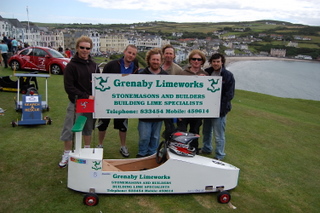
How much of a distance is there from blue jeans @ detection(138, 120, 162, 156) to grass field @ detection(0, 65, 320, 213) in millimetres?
652

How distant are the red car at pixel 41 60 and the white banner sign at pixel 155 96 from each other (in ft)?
42.3

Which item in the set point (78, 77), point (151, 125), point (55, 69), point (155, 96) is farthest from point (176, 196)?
point (55, 69)

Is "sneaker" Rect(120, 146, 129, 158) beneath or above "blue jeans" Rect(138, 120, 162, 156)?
beneath

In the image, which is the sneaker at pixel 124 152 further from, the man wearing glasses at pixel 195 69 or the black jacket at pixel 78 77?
the black jacket at pixel 78 77

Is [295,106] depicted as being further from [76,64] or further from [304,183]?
[76,64]

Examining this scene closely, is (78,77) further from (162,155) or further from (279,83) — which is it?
(279,83)

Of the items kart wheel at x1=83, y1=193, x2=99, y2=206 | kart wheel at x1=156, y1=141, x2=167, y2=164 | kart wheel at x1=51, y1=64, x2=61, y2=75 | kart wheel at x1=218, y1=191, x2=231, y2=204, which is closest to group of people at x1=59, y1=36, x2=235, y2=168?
kart wheel at x1=156, y1=141, x2=167, y2=164

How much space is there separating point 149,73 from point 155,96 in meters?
0.60

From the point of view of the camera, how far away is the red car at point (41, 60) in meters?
15.9

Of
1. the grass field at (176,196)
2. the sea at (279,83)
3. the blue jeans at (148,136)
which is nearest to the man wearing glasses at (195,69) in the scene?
the blue jeans at (148,136)

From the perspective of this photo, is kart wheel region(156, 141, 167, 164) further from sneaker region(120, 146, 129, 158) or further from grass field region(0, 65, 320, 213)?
sneaker region(120, 146, 129, 158)

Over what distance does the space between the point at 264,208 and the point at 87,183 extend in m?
2.92

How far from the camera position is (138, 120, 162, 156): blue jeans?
509cm

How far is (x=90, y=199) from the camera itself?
3785mm
